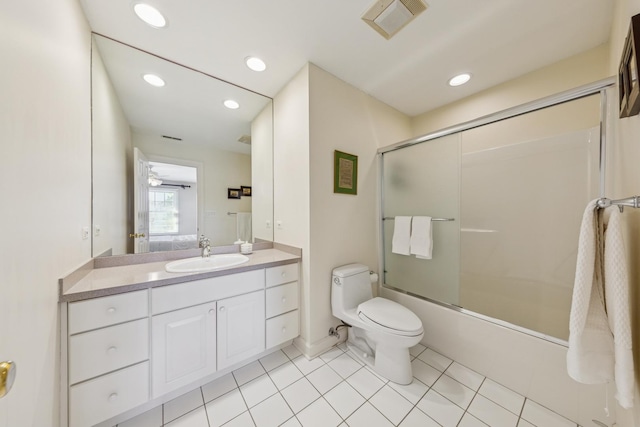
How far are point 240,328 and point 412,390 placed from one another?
4.08 feet

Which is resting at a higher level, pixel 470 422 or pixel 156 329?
pixel 156 329

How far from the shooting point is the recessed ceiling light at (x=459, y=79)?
1.81 m

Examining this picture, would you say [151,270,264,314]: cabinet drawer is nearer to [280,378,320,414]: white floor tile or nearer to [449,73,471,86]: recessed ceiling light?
[280,378,320,414]: white floor tile

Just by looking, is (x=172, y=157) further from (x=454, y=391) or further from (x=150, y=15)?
(x=454, y=391)

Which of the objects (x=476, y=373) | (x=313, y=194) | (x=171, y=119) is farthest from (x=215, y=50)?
(x=476, y=373)

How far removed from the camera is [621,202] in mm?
701

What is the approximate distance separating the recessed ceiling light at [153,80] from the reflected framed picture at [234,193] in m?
0.97

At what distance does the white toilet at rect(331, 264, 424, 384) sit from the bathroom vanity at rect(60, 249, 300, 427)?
0.48m

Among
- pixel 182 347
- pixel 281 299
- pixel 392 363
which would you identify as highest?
pixel 281 299

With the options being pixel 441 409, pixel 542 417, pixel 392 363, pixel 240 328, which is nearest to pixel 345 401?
pixel 392 363

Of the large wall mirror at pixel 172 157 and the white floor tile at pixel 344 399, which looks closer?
the white floor tile at pixel 344 399

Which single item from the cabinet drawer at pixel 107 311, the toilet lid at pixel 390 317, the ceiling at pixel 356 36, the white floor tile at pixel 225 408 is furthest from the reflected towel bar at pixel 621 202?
the cabinet drawer at pixel 107 311

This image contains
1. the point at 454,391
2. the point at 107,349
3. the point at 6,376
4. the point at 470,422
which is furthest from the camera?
the point at 454,391

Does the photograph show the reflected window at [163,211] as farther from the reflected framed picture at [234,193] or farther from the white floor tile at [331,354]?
the white floor tile at [331,354]
